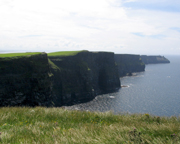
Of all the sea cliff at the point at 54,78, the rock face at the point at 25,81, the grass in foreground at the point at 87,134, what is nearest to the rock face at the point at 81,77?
the sea cliff at the point at 54,78

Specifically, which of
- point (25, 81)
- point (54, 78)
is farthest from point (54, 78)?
point (25, 81)

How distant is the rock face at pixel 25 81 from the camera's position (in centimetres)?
5112

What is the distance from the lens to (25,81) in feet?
179

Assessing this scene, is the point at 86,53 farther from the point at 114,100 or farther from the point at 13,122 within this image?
the point at 13,122

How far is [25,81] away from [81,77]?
38.1m

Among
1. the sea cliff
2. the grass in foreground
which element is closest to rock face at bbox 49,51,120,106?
the sea cliff

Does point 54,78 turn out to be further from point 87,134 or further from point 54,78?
point 87,134

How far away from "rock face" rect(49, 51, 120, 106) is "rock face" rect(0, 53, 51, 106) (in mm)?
12922

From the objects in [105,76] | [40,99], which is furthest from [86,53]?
[40,99]

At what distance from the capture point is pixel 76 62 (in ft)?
298

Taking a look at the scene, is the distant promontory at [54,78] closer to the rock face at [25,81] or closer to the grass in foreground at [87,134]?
the rock face at [25,81]

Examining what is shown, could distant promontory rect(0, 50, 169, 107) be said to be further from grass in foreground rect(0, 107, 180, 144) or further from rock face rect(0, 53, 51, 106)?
grass in foreground rect(0, 107, 180, 144)

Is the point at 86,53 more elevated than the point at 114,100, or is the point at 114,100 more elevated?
the point at 86,53

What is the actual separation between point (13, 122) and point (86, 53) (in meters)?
89.2
